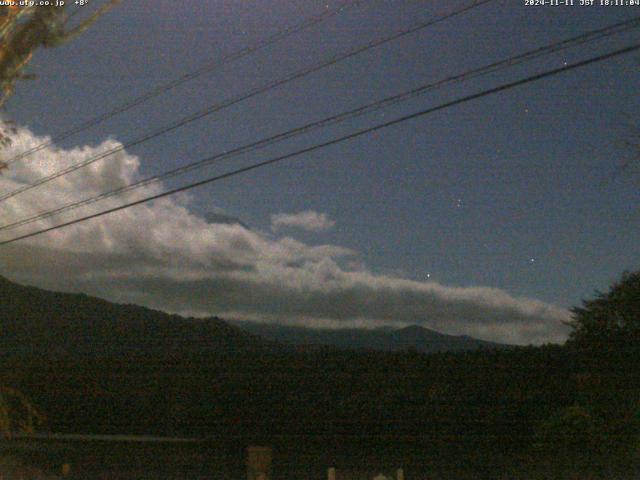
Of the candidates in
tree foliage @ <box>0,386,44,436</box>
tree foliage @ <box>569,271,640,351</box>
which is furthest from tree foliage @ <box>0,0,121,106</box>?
tree foliage @ <box>569,271,640,351</box>

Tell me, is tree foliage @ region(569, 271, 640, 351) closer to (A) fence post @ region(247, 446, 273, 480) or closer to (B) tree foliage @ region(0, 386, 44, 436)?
(A) fence post @ region(247, 446, 273, 480)

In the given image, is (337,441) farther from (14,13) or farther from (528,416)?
(14,13)

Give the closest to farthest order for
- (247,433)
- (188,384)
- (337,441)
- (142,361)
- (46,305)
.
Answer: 1. (337,441)
2. (247,433)
3. (188,384)
4. (142,361)
5. (46,305)

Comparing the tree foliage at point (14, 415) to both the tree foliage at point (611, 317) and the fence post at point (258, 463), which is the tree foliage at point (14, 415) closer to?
the fence post at point (258, 463)

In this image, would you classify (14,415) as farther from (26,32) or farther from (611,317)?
(611,317)

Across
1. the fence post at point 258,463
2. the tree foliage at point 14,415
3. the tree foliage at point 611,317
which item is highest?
the tree foliage at point 611,317

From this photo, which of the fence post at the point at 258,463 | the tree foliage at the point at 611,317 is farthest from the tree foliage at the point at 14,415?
the tree foliage at the point at 611,317

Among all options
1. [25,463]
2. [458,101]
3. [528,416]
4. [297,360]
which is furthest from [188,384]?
[458,101]

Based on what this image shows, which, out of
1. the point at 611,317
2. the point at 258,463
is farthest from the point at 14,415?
the point at 611,317

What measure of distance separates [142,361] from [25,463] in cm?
498

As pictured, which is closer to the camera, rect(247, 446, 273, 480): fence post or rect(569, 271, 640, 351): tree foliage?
rect(247, 446, 273, 480): fence post

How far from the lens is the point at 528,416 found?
13781mm

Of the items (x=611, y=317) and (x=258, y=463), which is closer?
(x=258, y=463)

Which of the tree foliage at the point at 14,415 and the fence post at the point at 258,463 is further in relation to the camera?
the fence post at the point at 258,463
